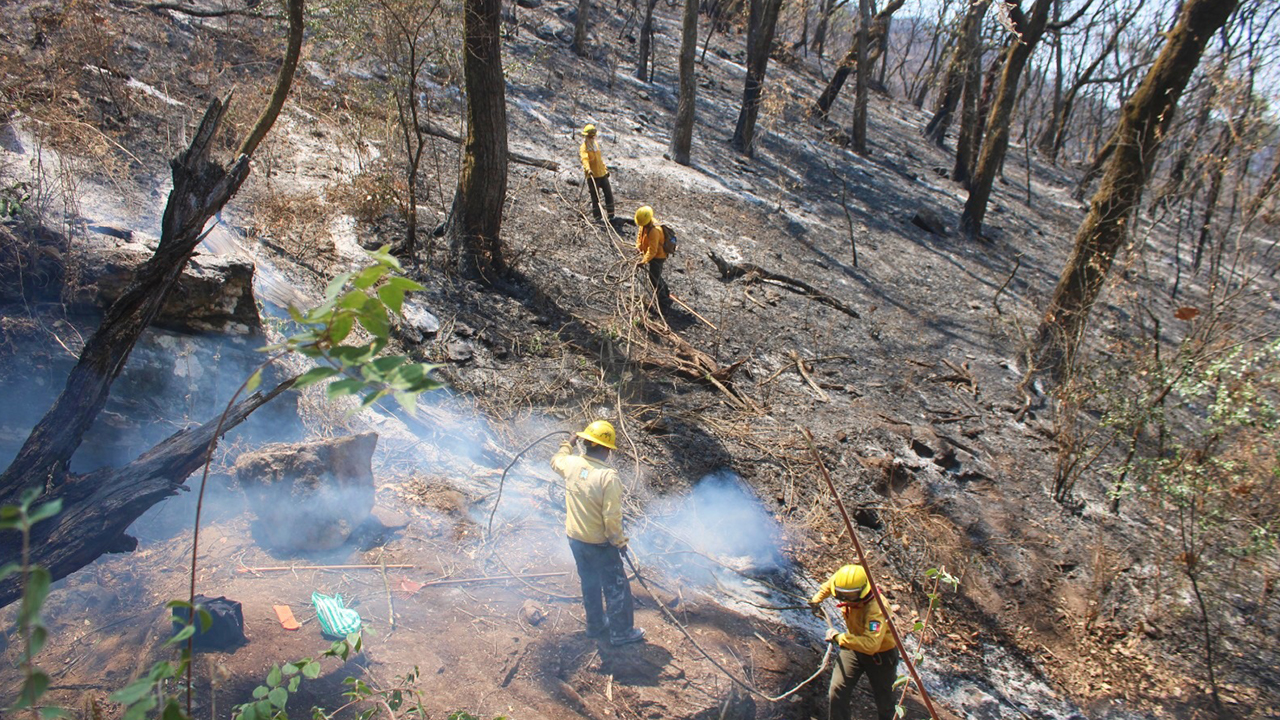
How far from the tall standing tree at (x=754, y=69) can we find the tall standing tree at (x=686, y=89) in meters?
1.64

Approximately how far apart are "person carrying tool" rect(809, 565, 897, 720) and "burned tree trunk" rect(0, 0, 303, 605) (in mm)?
3223

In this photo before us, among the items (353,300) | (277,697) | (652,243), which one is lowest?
(277,697)

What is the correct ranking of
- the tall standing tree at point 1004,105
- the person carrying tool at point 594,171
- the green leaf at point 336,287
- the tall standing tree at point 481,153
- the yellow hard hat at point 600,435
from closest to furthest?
the green leaf at point 336,287 < the yellow hard hat at point 600,435 < the tall standing tree at point 481,153 < the person carrying tool at point 594,171 < the tall standing tree at point 1004,105

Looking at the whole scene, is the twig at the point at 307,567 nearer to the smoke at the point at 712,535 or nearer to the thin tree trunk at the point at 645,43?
the smoke at the point at 712,535

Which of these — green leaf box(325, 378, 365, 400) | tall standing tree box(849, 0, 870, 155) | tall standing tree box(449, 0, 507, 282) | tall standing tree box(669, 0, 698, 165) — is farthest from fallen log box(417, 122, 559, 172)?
green leaf box(325, 378, 365, 400)

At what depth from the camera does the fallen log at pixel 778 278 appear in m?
9.82

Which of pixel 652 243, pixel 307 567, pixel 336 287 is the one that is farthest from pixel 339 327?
pixel 652 243

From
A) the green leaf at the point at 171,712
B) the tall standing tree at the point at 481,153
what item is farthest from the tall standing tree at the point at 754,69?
the green leaf at the point at 171,712

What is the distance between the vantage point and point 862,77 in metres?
16.0

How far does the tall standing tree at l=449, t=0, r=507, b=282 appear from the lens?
7160mm

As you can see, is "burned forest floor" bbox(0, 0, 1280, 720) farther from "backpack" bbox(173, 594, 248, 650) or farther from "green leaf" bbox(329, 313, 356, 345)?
"green leaf" bbox(329, 313, 356, 345)

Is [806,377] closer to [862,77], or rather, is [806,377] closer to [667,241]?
[667,241]

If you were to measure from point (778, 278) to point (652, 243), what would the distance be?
112 inches

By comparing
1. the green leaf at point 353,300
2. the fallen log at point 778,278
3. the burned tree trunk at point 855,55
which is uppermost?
the burned tree trunk at point 855,55
